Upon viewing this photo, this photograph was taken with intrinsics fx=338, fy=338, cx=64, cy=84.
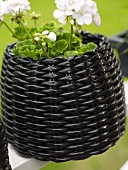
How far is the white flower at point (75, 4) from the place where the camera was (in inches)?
16.3

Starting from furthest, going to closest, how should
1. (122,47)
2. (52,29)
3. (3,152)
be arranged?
(122,47) → (52,29) → (3,152)

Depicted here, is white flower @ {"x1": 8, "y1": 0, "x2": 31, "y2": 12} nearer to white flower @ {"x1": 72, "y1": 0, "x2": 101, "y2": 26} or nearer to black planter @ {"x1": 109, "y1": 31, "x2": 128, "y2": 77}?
white flower @ {"x1": 72, "y1": 0, "x2": 101, "y2": 26}

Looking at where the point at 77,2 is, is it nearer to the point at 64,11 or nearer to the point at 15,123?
the point at 64,11

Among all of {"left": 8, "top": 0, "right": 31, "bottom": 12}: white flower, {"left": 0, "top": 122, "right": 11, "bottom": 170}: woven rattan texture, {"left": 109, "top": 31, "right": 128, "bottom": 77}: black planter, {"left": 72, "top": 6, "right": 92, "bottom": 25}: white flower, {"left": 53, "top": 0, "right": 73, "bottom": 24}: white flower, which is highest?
{"left": 8, "top": 0, "right": 31, "bottom": 12}: white flower

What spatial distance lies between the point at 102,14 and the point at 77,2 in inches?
29.9

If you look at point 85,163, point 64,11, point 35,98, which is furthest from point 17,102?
point 85,163

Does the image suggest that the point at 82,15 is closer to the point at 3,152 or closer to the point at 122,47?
the point at 3,152

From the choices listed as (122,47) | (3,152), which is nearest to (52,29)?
(3,152)

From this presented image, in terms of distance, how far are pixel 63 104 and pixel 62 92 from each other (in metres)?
0.02

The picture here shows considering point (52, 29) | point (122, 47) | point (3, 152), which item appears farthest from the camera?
point (122, 47)

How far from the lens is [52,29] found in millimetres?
521

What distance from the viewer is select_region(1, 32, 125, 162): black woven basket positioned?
44 cm

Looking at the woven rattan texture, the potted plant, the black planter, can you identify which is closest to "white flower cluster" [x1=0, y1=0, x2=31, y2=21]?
the potted plant

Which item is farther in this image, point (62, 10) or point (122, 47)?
point (122, 47)
